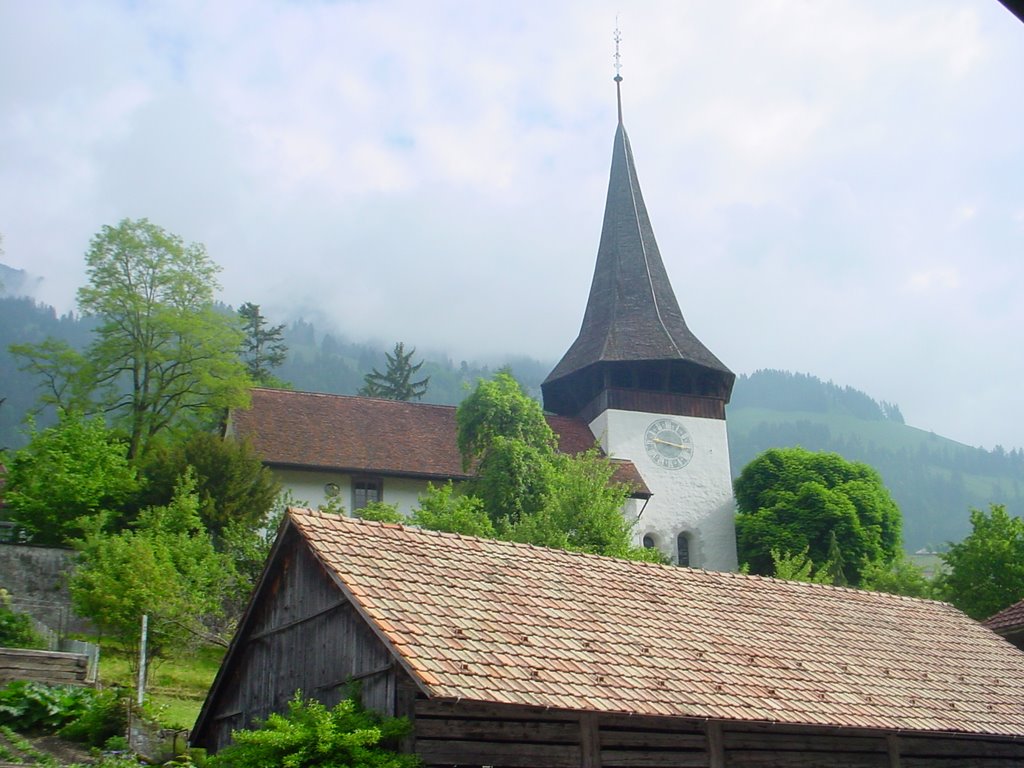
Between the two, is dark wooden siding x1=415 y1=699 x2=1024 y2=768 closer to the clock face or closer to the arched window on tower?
the arched window on tower

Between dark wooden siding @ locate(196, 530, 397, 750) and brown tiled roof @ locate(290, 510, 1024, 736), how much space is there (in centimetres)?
60

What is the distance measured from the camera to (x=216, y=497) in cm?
3341

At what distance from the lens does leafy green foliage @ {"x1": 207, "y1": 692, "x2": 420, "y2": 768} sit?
11.9 meters

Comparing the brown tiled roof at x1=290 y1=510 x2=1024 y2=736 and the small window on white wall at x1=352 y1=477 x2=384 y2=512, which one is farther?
the small window on white wall at x1=352 y1=477 x2=384 y2=512

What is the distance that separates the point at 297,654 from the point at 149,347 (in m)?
26.6

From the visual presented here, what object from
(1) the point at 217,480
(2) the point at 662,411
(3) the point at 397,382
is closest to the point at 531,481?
(1) the point at 217,480

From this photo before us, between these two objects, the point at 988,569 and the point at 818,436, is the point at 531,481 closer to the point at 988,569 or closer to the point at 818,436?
the point at 988,569

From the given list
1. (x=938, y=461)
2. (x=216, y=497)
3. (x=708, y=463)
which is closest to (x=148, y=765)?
(x=216, y=497)

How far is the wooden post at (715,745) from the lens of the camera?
14.4m

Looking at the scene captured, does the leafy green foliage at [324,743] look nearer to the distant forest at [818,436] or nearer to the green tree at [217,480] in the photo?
the green tree at [217,480]

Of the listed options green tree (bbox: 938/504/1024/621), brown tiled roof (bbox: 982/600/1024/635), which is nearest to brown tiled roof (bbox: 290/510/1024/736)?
brown tiled roof (bbox: 982/600/1024/635)

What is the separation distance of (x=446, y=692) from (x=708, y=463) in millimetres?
37171

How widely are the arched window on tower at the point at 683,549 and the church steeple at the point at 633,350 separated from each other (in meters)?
5.10

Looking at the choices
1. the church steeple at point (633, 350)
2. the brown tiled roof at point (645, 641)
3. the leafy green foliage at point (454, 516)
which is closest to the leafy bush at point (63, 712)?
the brown tiled roof at point (645, 641)
